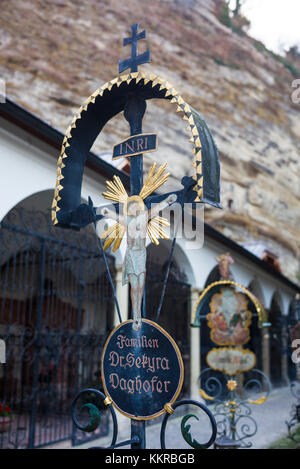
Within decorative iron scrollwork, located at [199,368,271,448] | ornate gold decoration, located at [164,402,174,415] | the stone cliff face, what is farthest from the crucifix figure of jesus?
the stone cliff face

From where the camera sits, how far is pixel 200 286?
12.5m

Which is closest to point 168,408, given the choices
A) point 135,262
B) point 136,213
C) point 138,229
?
point 135,262

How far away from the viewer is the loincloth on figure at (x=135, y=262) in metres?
3.26

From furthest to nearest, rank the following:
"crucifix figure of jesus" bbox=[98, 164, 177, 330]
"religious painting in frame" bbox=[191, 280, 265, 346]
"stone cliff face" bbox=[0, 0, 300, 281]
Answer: "stone cliff face" bbox=[0, 0, 300, 281] < "religious painting in frame" bbox=[191, 280, 265, 346] < "crucifix figure of jesus" bbox=[98, 164, 177, 330]

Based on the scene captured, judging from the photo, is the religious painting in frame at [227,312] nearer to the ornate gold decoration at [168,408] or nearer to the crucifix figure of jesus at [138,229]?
the crucifix figure of jesus at [138,229]

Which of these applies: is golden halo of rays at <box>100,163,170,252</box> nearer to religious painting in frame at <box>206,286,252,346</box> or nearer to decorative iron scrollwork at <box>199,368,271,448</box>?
decorative iron scrollwork at <box>199,368,271,448</box>

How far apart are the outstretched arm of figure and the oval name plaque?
0.78m

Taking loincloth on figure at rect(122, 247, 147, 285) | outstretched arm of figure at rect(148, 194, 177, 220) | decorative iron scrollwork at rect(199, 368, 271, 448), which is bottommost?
decorative iron scrollwork at rect(199, 368, 271, 448)

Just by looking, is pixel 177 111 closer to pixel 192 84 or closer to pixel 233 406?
pixel 233 406

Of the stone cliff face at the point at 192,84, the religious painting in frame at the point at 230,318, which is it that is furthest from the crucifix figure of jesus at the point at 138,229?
the stone cliff face at the point at 192,84

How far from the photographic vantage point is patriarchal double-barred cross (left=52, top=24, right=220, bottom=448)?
117 inches

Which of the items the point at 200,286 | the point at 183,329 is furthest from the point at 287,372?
the point at 200,286
